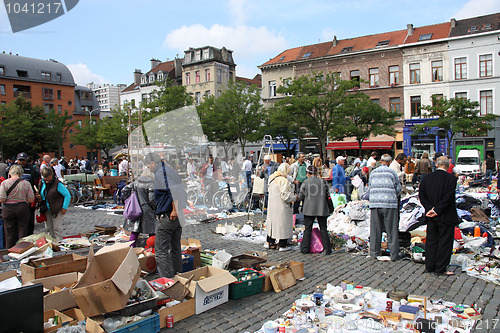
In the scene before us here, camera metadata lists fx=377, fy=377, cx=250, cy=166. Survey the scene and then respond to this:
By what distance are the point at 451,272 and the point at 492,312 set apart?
1611 mm

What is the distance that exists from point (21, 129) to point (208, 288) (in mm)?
46600

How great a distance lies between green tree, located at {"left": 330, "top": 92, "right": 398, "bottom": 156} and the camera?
102 feet

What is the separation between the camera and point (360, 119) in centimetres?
3203

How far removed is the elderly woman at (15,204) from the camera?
7.54m

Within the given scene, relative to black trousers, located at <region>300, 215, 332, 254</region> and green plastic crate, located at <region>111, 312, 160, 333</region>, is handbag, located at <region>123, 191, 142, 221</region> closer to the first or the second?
green plastic crate, located at <region>111, 312, 160, 333</region>

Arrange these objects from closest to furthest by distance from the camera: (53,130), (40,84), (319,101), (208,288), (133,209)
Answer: (208,288), (133,209), (319,101), (53,130), (40,84)

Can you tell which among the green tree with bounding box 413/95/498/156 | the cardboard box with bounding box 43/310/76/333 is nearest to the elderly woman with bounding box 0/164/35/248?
the cardboard box with bounding box 43/310/76/333

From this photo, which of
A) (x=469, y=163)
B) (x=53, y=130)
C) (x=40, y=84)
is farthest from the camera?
(x=40, y=84)

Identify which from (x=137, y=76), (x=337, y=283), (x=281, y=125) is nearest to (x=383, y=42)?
(x=281, y=125)

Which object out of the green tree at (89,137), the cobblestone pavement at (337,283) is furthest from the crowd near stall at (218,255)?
the green tree at (89,137)

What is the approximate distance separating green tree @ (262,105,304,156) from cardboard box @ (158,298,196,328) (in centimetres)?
2979

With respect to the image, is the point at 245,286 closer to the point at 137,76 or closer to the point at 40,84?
the point at 137,76

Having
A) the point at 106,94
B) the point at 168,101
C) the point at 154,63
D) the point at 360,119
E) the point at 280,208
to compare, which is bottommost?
the point at 280,208

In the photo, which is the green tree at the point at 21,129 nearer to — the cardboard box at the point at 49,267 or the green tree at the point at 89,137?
the green tree at the point at 89,137
